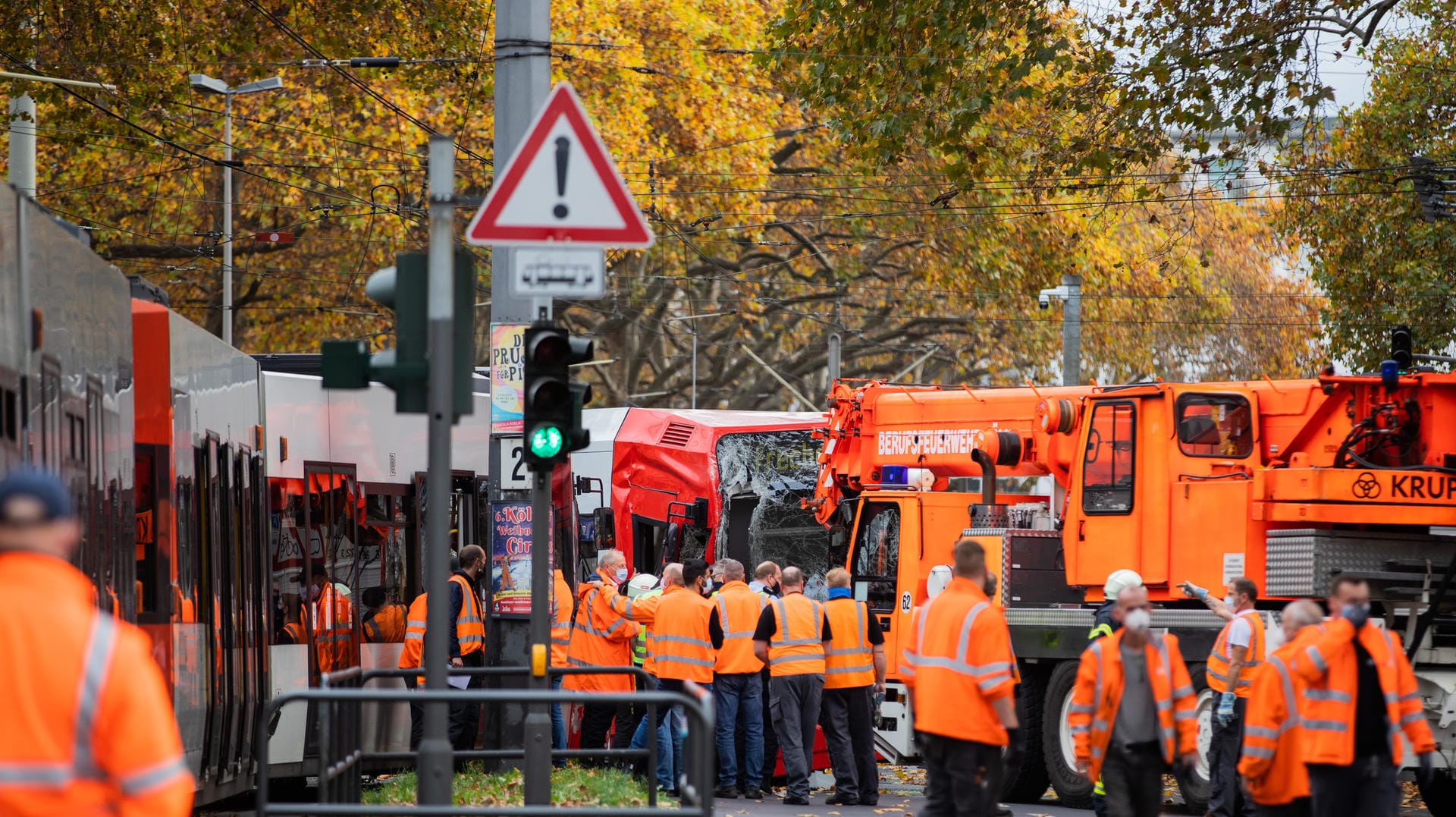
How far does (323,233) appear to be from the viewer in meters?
35.4

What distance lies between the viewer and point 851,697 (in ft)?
50.3

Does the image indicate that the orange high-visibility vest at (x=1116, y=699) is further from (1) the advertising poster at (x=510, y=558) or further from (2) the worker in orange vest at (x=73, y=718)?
(2) the worker in orange vest at (x=73, y=718)

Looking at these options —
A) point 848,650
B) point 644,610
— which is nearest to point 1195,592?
point 848,650

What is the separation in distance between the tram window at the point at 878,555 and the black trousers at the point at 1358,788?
8779 mm

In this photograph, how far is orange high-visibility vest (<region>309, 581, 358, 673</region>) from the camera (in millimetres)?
14453

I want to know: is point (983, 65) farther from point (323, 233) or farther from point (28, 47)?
point (323, 233)

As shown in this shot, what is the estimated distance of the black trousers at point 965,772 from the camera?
9.77 metres

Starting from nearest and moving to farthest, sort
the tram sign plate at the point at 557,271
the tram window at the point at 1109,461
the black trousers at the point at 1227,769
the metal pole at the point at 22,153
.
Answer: the tram sign plate at the point at 557,271, the black trousers at the point at 1227,769, the tram window at the point at 1109,461, the metal pole at the point at 22,153

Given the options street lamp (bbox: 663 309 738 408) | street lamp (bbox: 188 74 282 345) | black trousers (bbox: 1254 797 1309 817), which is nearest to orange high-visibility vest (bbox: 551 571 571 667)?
black trousers (bbox: 1254 797 1309 817)

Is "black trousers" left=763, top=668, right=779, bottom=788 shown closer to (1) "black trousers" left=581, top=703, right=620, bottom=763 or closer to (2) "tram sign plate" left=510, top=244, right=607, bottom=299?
(1) "black trousers" left=581, top=703, right=620, bottom=763

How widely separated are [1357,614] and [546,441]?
3.74 m

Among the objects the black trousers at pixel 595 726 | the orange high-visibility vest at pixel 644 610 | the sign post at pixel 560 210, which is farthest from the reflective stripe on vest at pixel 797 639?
the sign post at pixel 560 210

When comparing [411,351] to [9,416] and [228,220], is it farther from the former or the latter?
[228,220]

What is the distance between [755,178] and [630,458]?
9.50 meters
